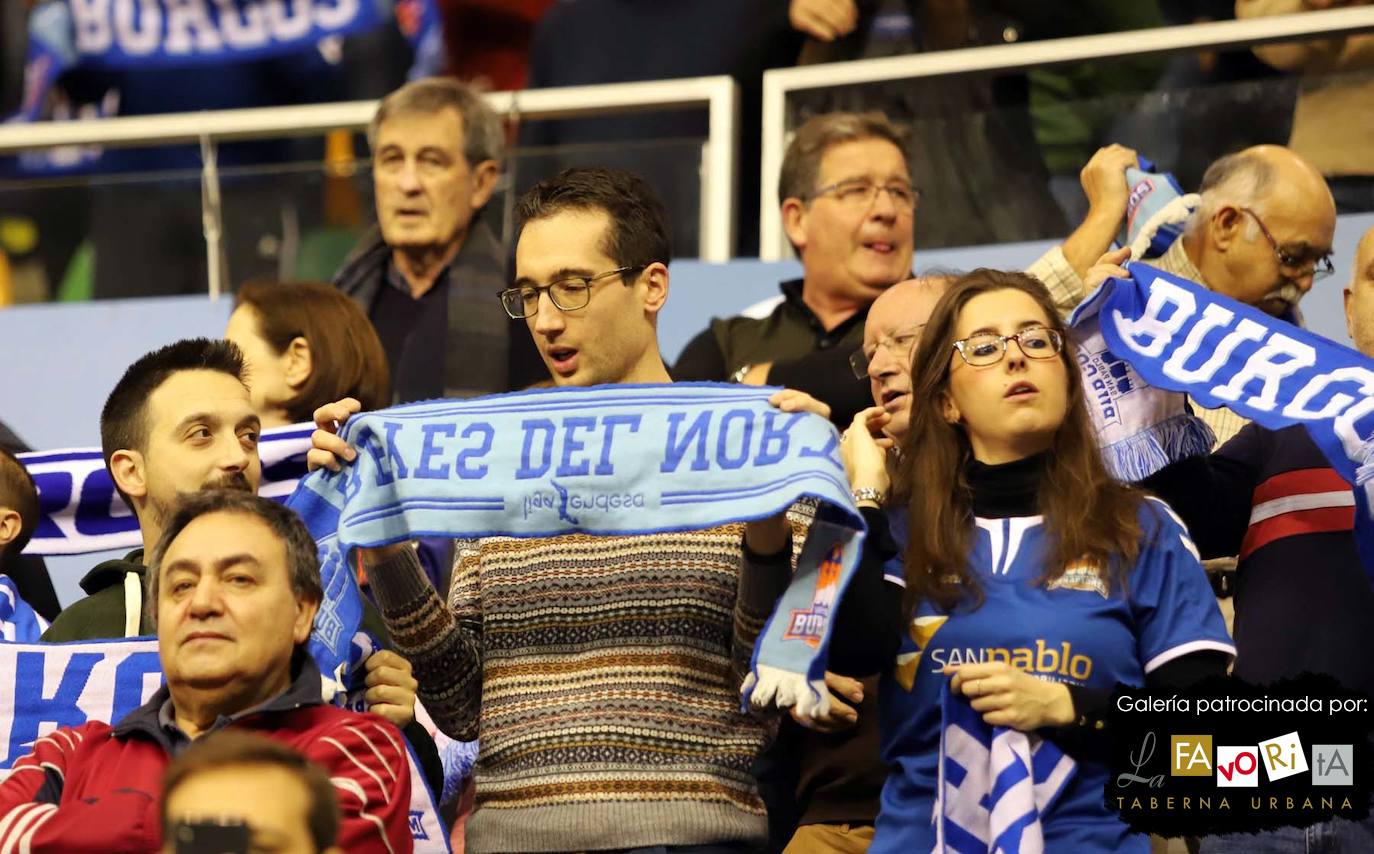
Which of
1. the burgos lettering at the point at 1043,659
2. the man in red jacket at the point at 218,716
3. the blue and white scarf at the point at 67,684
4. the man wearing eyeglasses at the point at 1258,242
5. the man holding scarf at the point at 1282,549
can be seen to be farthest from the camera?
the man wearing eyeglasses at the point at 1258,242

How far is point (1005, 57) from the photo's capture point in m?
6.27

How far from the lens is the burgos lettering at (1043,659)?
3.73 metres

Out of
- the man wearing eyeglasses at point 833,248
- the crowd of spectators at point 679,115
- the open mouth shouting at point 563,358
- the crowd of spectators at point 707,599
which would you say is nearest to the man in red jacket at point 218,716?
the crowd of spectators at point 707,599

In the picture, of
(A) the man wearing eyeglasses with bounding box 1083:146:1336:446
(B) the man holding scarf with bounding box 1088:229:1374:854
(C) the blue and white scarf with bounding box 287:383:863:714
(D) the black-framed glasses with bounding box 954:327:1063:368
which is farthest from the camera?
(A) the man wearing eyeglasses with bounding box 1083:146:1336:446

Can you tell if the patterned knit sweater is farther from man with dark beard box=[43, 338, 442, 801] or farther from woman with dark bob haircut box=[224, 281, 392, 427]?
woman with dark bob haircut box=[224, 281, 392, 427]

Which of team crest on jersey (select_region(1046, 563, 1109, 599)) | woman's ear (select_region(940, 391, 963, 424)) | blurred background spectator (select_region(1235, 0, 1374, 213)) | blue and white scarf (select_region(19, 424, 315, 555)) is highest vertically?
blurred background spectator (select_region(1235, 0, 1374, 213))

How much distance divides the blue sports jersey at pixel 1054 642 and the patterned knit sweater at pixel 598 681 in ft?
0.88

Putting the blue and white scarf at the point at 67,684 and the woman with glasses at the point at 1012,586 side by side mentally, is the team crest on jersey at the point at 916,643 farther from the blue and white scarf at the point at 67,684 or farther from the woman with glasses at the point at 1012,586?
the blue and white scarf at the point at 67,684

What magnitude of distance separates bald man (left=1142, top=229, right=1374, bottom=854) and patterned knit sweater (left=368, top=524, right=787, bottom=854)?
0.98 metres

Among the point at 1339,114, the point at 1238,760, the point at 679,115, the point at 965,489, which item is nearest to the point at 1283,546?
the point at 1238,760

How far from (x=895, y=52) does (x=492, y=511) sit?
3044 mm

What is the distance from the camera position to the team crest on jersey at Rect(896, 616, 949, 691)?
3.82 metres

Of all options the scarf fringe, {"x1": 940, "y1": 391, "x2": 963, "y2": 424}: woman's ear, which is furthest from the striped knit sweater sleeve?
the scarf fringe

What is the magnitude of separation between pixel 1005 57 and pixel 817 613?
10.1 feet
